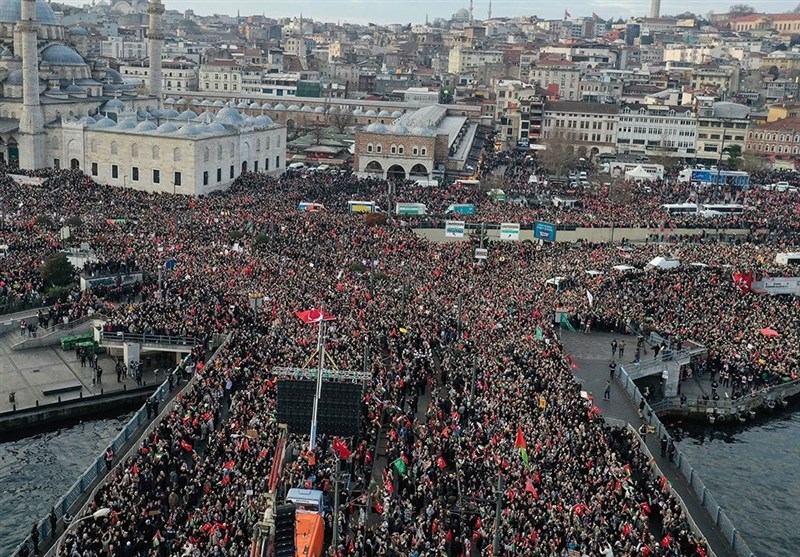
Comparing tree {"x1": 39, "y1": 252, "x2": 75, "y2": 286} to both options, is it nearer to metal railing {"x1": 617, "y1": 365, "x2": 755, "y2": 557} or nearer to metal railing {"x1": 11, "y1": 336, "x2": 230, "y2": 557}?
metal railing {"x1": 11, "y1": 336, "x2": 230, "y2": 557}

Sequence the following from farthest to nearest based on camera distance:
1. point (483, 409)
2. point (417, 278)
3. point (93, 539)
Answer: point (417, 278) → point (483, 409) → point (93, 539)

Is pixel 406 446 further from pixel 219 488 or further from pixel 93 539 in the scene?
pixel 93 539

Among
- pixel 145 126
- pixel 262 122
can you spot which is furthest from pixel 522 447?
pixel 262 122

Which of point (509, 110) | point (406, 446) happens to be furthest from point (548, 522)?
point (509, 110)

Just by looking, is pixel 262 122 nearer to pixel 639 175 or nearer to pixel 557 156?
pixel 557 156

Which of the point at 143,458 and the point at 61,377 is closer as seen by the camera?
the point at 143,458

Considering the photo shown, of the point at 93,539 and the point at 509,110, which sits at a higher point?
the point at 509,110

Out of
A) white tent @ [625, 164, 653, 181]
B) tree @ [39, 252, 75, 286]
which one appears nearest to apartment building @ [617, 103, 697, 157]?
white tent @ [625, 164, 653, 181]
